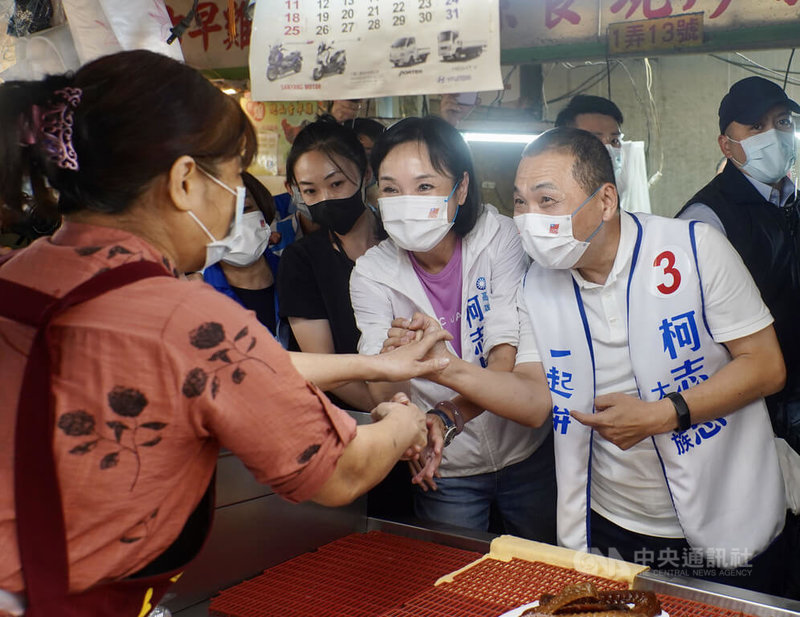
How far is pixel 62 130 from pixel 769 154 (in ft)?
10.1

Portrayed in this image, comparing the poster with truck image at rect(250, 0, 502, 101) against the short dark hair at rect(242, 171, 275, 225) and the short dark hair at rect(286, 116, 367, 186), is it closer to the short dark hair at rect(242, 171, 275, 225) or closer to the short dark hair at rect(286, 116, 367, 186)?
the short dark hair at rect(286, 116, 367, 186)

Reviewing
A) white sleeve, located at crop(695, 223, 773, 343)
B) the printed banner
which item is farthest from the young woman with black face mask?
white sleeve, located at crop(695, 223, 773, 343)

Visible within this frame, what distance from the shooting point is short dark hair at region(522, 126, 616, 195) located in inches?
99.0

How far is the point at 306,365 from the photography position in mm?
2076

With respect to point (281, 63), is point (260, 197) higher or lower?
lower

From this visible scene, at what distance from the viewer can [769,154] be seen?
3461 millimetres

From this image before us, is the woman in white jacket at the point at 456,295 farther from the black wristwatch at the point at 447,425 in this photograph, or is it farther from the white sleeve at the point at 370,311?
the black wristwatch at the point at 447,425

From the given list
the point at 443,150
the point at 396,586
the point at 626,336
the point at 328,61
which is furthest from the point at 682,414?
the point at 328,61

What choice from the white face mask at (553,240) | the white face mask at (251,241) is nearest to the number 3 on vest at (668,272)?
the white face mask at (553,240)

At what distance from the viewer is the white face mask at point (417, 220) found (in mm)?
2652

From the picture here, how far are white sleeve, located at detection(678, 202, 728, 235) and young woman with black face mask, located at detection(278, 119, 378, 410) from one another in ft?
4.37

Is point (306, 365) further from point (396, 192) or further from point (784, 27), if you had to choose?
point (784, 27)

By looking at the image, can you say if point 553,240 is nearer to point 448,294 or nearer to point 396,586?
point 448,294

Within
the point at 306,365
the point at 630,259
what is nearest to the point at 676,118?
the point at 630,259
